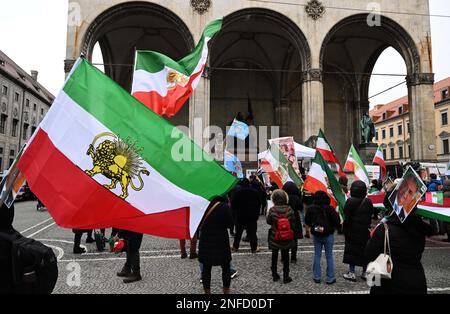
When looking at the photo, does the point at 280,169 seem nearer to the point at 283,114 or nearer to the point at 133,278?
the point at 133,278

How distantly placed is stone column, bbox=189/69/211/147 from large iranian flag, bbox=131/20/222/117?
10273 millimetres

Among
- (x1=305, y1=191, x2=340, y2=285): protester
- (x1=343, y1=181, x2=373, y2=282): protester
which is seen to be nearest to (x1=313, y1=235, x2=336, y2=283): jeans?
(x1=305, y1=191, x2=340, y2=285): protester

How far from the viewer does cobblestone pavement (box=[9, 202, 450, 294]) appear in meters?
4.81

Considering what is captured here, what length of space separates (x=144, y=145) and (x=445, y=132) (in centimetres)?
4621

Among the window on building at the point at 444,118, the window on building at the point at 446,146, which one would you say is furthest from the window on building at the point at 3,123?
the window on building at the point at 446,146

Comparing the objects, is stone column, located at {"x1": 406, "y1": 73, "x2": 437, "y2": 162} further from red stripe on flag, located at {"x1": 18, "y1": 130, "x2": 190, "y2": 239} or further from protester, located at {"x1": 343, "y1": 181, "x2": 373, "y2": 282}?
red stripe on flag, located at {"x1": 18, "y1": 130, "x2": 190, "y2": 239}

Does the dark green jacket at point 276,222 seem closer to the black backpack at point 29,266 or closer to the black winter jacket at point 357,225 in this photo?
the black winter jacket at point 357,225

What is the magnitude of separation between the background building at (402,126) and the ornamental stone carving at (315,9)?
2165 cm

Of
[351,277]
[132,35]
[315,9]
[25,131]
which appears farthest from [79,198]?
[25,131]

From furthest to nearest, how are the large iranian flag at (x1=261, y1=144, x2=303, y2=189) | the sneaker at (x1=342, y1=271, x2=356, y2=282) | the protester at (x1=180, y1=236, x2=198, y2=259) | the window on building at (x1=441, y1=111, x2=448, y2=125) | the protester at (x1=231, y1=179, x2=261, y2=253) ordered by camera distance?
1. the window on building at (x1=441, y1=111, x2=448, y2=125)
2. the large iranian flag at (x1=261, y1=144, x2=303, y2=189)
3. the protester at (x1=231, y1=179, x2=261, y2=253)
4. the protester at (x1=180, y1=236, x2=198, y2=259)
5. the sneaker at (x1=342, y1=271, x2=356, y2=282)

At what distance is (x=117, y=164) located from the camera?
103 inches
